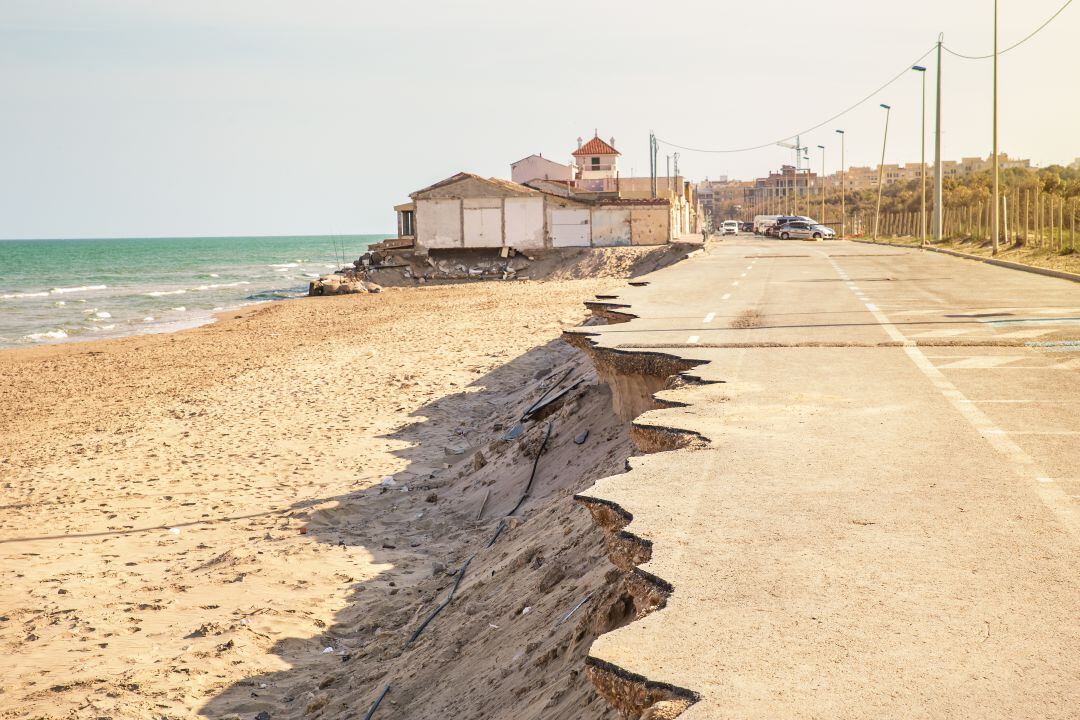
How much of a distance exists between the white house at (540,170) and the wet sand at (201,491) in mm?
62825

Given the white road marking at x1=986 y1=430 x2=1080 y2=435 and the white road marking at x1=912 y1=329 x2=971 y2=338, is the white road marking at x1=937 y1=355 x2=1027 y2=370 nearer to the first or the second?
the white road marking at x1=912 y1=329 x2=971 y2=338

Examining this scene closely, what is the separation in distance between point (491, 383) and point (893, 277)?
1093cm

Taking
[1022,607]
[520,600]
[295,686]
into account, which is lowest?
[295,686]

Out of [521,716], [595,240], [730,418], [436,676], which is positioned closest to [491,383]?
[730,418]

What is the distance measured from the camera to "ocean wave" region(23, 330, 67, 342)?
37344 mm

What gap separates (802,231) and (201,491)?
62.4 metres

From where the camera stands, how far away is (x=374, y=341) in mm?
28906

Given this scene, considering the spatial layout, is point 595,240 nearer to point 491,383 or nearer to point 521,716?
point 491,383

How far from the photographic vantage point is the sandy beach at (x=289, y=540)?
681 centimetres

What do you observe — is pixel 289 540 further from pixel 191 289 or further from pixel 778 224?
pixel 778 224

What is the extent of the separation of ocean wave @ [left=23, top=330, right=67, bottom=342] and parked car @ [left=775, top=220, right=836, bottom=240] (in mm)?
47672

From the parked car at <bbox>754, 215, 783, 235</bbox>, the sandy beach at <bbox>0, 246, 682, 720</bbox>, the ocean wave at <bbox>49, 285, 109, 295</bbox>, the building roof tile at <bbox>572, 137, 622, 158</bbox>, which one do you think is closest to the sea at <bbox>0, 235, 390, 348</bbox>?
the ocean wave at <bbox>49, 285, 109, 295</bbox>

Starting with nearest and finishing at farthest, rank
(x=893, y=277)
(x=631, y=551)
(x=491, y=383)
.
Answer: (x=631, y=551), (x=491, y=383), (x=893, y=277)

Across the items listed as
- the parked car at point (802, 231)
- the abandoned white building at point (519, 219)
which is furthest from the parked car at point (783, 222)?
the abandoned white building at point (519, 219)
